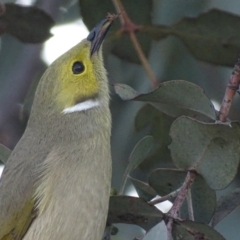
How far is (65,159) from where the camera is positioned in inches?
98.0

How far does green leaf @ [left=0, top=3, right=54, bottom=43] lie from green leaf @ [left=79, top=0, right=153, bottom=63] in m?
A: 0.14

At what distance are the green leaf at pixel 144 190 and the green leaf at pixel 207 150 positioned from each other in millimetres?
180

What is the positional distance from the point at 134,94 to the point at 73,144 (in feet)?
1.22

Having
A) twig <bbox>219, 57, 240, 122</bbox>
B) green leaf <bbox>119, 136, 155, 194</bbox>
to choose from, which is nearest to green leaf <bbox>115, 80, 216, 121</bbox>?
twig <bbox>219, 57, 240, 122</bbox>

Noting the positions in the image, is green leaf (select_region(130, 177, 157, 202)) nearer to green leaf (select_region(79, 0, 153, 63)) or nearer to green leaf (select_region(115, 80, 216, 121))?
green leaf (select_region(115, 80, 216, 121))

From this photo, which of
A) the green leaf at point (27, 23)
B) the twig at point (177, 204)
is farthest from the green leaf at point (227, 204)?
the green leaf at point (27, 23)

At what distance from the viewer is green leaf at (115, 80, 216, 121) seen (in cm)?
218

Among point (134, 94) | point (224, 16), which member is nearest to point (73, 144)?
point (134, 94)

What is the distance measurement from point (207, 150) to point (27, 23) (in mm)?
959

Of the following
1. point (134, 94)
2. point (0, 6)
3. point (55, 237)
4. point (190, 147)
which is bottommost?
A: point (55, 237)

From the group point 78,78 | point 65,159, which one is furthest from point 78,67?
point 65,159

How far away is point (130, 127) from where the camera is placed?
305 centimetres

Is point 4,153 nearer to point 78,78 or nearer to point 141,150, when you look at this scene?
point 78,78

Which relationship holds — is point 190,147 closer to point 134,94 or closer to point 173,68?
point 134,94
